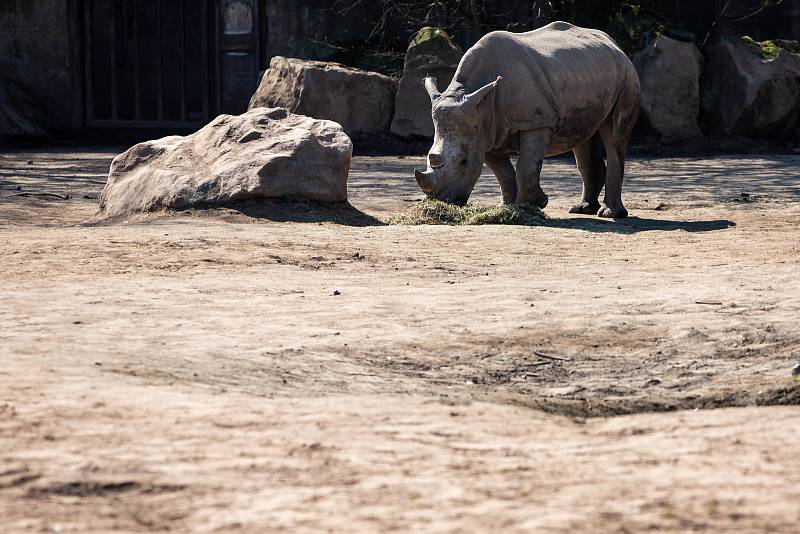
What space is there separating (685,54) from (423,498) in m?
14.5

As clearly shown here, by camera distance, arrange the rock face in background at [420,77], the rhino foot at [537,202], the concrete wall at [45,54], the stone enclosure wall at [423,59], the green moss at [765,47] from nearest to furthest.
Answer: the rhino foot at [537,202]
the stone enclosure wall at [423,59]
the green moss at [765,47]
the rock face in background at [420,77]
the concrete wall at [45,54]

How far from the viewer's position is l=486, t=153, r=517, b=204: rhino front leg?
1086 cm

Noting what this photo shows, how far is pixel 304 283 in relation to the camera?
7180mm

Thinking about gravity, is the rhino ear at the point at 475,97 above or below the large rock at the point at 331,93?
above

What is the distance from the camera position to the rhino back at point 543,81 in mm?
10203

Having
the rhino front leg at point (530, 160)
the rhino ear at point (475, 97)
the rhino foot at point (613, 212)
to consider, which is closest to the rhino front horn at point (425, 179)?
the rhino ear at point (475, 97)

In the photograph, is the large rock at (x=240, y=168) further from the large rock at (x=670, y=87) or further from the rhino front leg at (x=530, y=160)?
the large rock at (x=670, y=87)

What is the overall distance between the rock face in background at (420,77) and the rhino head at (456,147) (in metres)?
7.04

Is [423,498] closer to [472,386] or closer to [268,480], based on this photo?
[268,480]

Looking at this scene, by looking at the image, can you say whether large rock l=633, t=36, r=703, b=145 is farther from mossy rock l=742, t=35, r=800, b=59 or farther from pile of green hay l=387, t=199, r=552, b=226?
pile of green hay l=387, t=199, r=552, b=226

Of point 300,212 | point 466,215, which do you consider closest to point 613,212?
point 466,215

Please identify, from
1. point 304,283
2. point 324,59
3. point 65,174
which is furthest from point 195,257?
point 324,59

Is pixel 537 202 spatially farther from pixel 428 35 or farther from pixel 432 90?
pixel 428 35

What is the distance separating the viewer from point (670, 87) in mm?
17047
